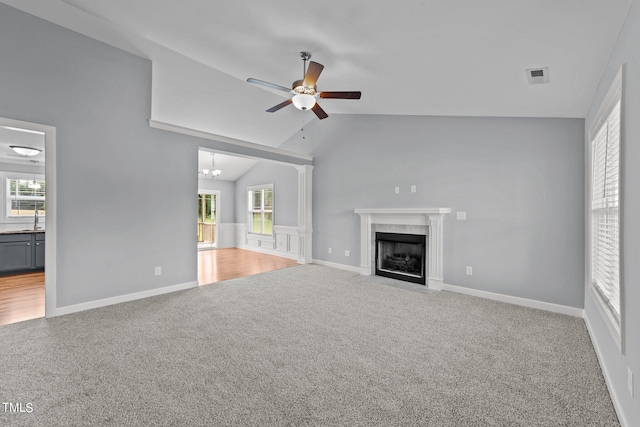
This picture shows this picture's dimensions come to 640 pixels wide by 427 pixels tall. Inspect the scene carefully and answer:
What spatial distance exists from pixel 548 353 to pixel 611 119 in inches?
75.7

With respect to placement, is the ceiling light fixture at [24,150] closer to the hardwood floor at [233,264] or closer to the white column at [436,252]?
the hardwood floor at [233,264]

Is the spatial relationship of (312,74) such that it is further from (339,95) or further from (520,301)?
(520,301)

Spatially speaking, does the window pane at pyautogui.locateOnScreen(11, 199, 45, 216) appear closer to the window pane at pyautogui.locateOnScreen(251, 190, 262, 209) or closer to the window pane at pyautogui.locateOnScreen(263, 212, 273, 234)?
the window pane at pyautogui.locateOnScreen(251, 190, 262, 209)

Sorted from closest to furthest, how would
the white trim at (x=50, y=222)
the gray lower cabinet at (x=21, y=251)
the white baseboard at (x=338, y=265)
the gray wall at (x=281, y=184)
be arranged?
the white trim at (x=50, y=222)
the gray lower cabinet at (x=21, y=251)
the white baseboard at (x=338, y=265)
the gray wall at (x=281, y=184)

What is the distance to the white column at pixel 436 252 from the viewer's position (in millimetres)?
4578

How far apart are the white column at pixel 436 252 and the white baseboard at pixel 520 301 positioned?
0.48 feet

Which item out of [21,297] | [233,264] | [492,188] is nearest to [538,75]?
[492,188]

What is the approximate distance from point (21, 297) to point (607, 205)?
6.66 meters

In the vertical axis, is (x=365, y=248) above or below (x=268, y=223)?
below

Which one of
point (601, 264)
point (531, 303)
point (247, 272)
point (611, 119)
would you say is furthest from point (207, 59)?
point (531, 303)

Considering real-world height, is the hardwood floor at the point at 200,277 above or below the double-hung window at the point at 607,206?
below

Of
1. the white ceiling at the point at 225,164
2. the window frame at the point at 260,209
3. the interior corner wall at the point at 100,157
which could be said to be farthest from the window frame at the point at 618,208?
the white ceiling at the point at 225,164

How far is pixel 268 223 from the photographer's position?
8.69 m

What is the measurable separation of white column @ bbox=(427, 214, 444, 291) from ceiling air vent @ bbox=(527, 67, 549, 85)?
2242 mm
